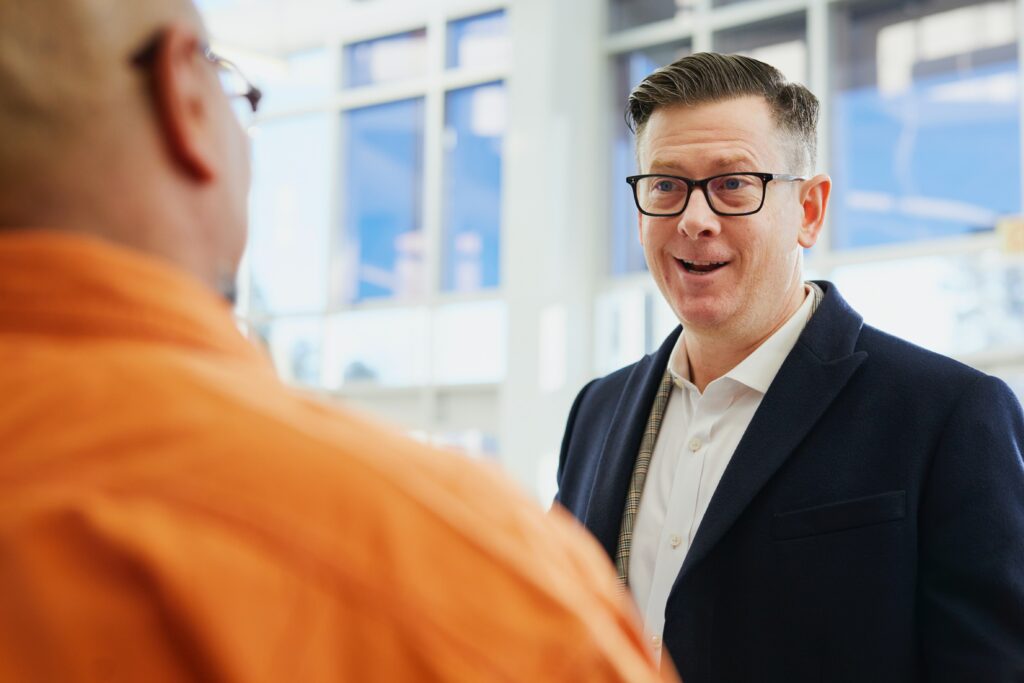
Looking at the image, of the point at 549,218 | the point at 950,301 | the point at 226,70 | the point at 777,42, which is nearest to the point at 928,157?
the point at 950,301

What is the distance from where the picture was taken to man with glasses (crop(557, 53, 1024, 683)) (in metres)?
1.74

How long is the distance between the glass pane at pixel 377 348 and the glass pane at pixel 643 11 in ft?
9.86

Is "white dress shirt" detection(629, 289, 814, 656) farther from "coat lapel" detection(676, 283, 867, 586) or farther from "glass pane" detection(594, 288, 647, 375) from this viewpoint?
"glass pane" detection(594, 288, 647, 375)

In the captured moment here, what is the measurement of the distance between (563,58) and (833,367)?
7516 mm

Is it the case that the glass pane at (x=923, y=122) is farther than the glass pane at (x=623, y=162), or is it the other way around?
the glass pane at (x=623, y=162)

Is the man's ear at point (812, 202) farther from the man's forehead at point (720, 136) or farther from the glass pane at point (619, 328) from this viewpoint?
the glass pane at point (619, 328)

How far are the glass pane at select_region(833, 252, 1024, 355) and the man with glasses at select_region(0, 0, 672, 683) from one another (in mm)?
7031

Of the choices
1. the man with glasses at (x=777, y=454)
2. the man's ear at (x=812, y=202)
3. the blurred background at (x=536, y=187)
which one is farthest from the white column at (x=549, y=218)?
the man's ear at (x=812, y=202)

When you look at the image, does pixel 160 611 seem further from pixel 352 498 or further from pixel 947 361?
pixel 947 361

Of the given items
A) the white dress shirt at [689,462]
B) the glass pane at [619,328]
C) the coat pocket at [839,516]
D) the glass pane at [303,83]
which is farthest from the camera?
the glass pane at [303,83]

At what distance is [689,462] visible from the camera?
209cm

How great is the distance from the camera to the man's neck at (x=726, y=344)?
6.98 ft

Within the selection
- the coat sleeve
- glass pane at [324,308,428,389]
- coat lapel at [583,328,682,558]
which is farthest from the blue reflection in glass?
the coat sleeve

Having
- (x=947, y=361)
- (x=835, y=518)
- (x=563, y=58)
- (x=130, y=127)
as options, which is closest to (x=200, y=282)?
(x=130, y=127)
